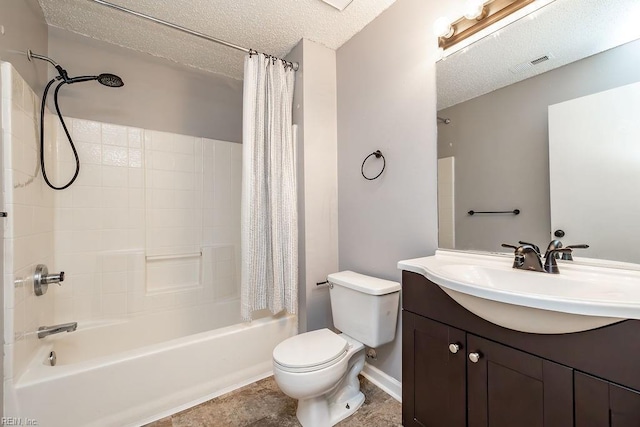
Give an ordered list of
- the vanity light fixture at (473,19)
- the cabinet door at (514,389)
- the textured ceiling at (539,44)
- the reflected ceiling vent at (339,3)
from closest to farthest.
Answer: the cabinet door at (514,389) < the textured ceiling at (539,44) < the vanity light fixture at (473,19) < the reflected ceiling vent at (339,3)

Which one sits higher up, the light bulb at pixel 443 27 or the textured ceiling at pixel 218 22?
the textured ceiling at pixel 218 22

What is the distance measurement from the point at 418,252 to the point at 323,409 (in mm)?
947

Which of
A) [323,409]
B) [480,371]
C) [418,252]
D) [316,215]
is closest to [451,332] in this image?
[480,371]

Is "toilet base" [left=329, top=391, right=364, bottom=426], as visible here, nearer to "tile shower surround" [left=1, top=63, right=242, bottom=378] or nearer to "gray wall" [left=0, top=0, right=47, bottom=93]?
"tile shower surround" [left=1, top=63, right=242, bottom=378]

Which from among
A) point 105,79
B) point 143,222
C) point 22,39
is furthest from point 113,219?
point 22,39

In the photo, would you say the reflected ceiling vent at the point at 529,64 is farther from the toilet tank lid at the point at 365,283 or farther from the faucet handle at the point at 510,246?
the toilet tank lid at the point at 365,283

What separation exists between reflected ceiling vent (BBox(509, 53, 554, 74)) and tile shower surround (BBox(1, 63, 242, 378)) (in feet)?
6.91

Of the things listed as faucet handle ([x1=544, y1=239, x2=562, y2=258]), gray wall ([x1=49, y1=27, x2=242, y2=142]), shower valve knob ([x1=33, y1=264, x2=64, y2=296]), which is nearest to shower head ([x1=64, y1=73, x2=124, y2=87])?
gray wall ([x1=49, y1=27, x2=242, y2=142])

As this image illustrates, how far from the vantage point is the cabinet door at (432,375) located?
3.41 ft

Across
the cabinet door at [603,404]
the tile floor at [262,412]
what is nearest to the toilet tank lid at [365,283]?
the tile floor at [262,412]

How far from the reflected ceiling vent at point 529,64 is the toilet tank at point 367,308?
3.88 feet

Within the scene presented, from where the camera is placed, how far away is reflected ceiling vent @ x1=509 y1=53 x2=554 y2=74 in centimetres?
112

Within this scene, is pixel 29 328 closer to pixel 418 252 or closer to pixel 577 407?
pixel 418 252

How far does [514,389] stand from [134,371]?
1.67m
